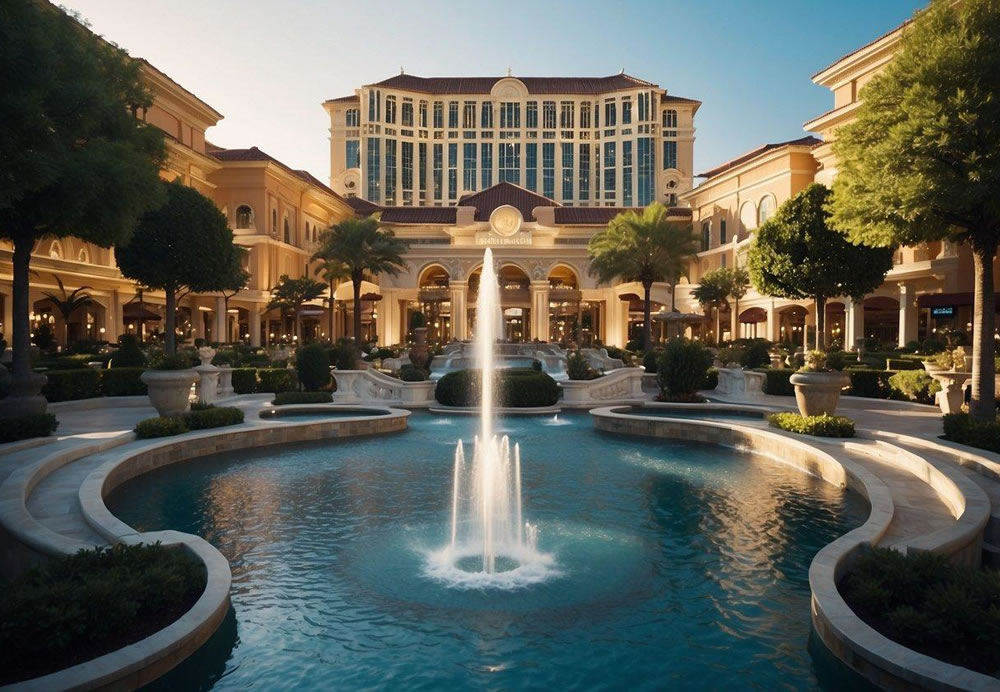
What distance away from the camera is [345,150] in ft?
278

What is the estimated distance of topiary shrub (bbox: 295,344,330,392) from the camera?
74.5ft

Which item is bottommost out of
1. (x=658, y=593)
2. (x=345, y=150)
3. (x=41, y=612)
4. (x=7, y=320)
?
(x=658, y=593)

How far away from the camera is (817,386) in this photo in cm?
1470

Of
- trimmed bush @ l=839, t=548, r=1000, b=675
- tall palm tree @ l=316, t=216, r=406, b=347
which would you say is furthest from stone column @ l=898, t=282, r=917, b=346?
trimmed bush @ l=839, t=548, r=1000, b=675

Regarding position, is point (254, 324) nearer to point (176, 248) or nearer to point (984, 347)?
point (176, 248)

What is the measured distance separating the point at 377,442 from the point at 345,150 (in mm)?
76282

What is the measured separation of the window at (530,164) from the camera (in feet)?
288

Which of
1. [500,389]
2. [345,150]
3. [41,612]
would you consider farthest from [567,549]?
[345,150]

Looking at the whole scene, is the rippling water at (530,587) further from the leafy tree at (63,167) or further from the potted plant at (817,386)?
the leafy tree at (63,167)

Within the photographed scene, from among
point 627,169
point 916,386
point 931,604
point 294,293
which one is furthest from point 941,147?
point 627,169

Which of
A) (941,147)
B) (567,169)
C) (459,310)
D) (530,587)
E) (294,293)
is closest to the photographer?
(530,587)

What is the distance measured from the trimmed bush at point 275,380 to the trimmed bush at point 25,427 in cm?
1101

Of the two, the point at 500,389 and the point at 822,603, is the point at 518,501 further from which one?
the point at 500,389

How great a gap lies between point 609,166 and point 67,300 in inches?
2586
